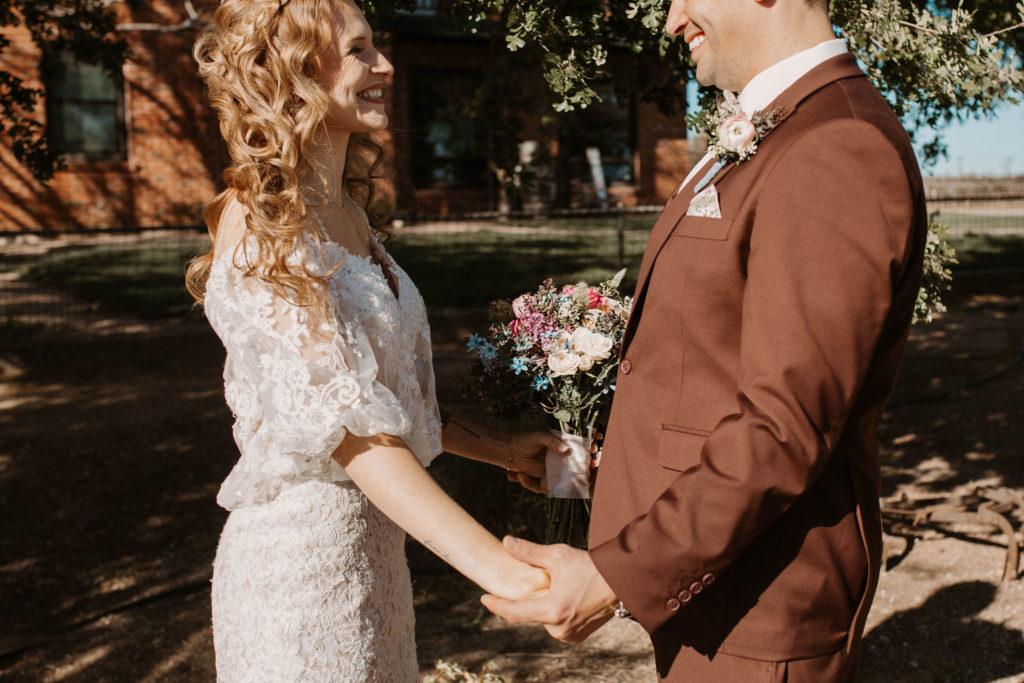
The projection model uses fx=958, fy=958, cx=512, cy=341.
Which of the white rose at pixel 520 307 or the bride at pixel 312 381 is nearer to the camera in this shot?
A: the bride at pixel 312 381

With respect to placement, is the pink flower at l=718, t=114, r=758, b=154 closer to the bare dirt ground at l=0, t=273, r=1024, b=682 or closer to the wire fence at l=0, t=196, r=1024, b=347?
the bare dirt ground at l=0, t=273, r=1024, b=682

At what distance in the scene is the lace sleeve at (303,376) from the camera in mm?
1926

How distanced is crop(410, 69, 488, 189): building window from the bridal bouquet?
58.3ft

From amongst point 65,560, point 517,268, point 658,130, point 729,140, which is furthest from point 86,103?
point 729,140

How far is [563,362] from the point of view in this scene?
247 centimetres

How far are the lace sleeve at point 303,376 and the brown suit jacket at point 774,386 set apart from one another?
0.53 metres

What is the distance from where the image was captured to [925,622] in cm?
468

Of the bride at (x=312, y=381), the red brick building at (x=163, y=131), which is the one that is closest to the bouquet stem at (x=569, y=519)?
the bride at (x=312, y=381)

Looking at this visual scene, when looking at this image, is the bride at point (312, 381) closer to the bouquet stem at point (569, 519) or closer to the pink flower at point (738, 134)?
the bouquet stem at point (569, 519)

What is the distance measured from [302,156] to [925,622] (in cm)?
400

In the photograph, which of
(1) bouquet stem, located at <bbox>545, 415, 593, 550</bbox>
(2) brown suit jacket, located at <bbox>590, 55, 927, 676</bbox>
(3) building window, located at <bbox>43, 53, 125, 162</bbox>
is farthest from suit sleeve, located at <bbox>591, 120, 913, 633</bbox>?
(3) building window, located at <bbox>43, 53, 125, 162</bbox>

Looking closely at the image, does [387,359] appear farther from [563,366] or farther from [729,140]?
[729,140]

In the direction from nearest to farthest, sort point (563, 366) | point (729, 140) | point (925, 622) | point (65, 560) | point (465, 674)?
point (729, 140) → point (563, 366) → point (465, 674) → point (925, 622) → point (65, 560)

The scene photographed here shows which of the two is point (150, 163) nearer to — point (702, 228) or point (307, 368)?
point (307, 368)
